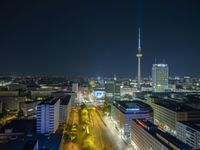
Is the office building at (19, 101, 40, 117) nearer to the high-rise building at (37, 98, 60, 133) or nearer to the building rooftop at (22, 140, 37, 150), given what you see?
the high-rise building at (37, 98, 60, 133)

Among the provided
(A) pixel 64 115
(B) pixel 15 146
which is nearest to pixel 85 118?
(A) pixel 64 115

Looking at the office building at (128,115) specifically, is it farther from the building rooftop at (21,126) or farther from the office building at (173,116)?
the building rooftop at (21,126)

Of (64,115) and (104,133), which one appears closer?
(104,133)

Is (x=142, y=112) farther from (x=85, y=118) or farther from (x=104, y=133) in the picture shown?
(x=85, y=118)

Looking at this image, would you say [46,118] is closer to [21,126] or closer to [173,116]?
[21,126]

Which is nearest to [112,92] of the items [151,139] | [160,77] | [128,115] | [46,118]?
[160,77]

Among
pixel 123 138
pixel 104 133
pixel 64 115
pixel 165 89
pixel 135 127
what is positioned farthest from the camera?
pixel 165 89
